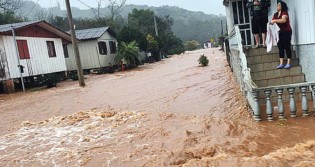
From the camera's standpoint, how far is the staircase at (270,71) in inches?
283

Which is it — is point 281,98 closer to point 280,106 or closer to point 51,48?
point 280,106

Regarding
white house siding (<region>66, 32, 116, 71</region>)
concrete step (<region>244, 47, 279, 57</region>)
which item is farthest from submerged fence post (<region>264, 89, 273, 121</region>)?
white house siding (<region>66, 32, 116, 71</region>)

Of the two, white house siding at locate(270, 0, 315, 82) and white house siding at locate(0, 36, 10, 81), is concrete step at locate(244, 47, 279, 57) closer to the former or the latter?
white house siding at locate(270, 0, 315, 82)

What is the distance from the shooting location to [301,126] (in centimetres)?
507

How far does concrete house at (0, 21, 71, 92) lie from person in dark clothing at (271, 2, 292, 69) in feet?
44.5

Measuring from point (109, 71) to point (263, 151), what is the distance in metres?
21.5

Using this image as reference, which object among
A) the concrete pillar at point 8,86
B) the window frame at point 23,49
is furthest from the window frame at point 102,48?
the concrete pillar at point 8,86

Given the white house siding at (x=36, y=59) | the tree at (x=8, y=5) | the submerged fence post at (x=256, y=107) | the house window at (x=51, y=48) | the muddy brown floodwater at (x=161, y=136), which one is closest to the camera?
the muddy brown floodwater at (x=161, y=136)

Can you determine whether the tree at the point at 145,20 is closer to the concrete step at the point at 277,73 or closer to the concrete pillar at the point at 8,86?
the concrete pillar at the point at 8,86

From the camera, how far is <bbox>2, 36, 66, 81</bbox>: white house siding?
53.2 feet

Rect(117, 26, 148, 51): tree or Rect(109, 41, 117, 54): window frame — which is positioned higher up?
Rect(117, 26, 148, 51): tree

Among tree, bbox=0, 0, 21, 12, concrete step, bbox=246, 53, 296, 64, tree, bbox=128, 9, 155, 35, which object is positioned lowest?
concrete step, bbox=246, 53, 296, 64

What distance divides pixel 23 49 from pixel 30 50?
2.06 feet

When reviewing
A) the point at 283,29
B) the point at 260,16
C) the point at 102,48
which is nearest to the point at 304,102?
the point at 283,29
